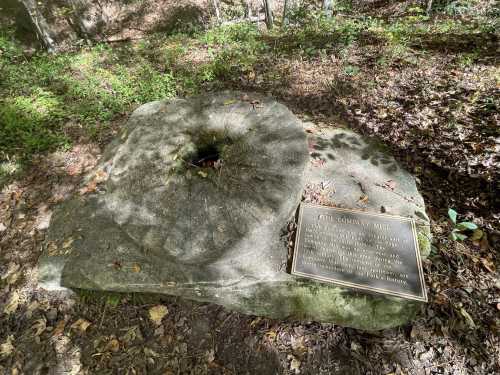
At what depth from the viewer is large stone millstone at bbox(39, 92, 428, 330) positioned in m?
2.45

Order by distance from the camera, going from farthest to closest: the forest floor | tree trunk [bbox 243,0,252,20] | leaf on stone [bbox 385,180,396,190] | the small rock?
tree trunk [bbox 243,0,252,20] → leaf on stone [bbox 385,180,396,190] → the small rock → the forest floor

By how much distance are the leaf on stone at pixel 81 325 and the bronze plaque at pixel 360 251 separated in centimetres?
233

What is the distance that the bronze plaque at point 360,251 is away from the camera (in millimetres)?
2410

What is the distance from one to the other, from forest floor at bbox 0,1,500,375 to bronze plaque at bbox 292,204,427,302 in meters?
0.49

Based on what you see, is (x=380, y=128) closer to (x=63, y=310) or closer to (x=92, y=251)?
(x=92, y=251)

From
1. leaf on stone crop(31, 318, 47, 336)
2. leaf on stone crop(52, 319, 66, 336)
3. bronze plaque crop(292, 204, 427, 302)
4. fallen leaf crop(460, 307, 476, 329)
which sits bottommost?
leaf on stone crop(52, 319, 66, 336)

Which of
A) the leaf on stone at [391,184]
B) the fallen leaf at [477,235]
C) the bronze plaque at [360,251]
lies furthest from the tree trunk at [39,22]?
the fallen leaf at [477,235]

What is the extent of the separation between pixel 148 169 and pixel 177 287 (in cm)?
123

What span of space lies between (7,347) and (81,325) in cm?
76

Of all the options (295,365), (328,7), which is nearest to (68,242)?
(295,365)

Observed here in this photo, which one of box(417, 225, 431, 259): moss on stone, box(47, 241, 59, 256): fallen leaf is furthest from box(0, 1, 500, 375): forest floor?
box(47, 241, 59, 256): fallen leaf

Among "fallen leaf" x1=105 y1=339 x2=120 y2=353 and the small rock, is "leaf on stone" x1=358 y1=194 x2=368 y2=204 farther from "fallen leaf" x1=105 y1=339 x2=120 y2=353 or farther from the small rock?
the small rock

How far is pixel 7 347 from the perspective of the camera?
2.85 m

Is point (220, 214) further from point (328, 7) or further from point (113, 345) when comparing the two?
point (328, 7)
